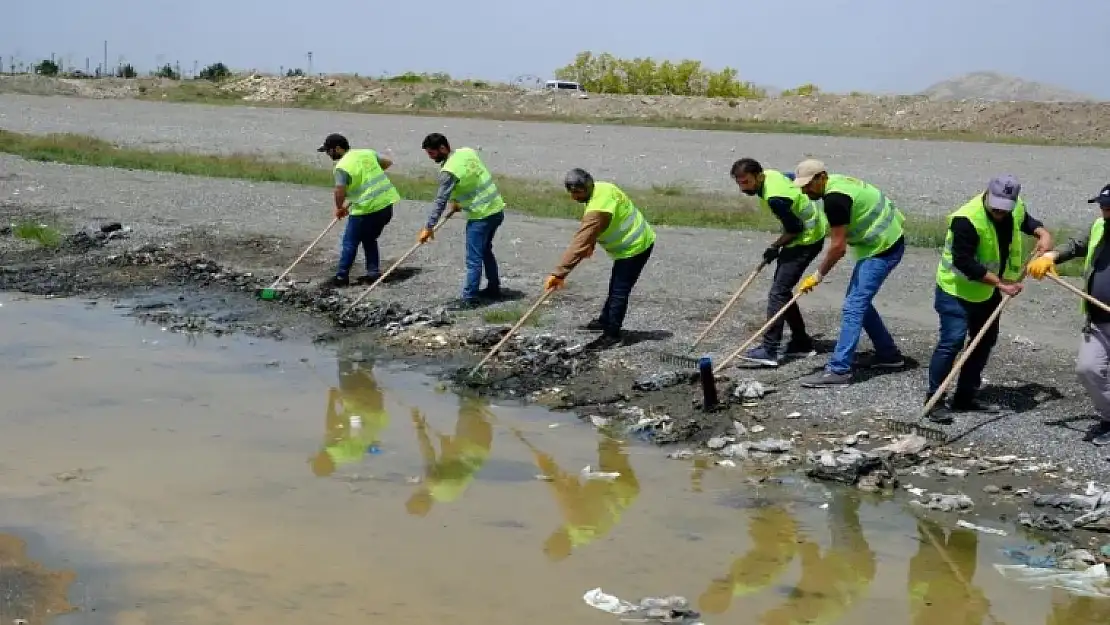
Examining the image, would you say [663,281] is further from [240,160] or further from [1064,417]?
[240,160]

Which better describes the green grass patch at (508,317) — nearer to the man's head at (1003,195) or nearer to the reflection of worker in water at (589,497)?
the reflection of worker in water at (589,497)

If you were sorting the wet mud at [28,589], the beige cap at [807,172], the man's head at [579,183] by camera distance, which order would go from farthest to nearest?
the man's head at [579,183]
the beige cap at [807,172]
the wet mud at [28,589]

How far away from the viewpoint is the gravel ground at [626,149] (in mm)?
23766

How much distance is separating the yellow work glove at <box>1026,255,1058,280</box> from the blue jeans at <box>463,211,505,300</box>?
16.9ft

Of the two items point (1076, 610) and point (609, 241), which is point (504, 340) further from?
point (1076, 610)

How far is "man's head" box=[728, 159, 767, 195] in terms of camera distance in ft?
27.8

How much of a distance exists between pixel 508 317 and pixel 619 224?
65.3 inches

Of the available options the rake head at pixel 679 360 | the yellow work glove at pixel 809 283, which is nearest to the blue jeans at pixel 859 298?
the yellow work glove at pixel 809 283

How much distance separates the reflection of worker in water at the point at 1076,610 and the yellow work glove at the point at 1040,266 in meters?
2.13

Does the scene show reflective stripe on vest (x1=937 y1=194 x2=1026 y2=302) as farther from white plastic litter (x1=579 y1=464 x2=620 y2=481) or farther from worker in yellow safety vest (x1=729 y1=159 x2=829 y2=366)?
white plastic litter (x1=579 y1=464 x2=620 y2=481)

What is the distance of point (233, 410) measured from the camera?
341 inches

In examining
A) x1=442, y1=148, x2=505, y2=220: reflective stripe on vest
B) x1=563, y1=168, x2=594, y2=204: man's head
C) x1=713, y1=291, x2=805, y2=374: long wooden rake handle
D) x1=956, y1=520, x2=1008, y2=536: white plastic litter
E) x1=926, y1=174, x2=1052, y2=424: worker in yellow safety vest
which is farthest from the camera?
x1=442, y1=148, x2=505, y2=220: reflective stripe on vest

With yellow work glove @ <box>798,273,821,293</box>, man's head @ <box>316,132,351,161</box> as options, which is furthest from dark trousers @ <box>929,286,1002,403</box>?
man's head @ <box>316,132,351,161</box>

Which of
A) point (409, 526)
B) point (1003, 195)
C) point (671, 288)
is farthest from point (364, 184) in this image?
point (1003, 195)
